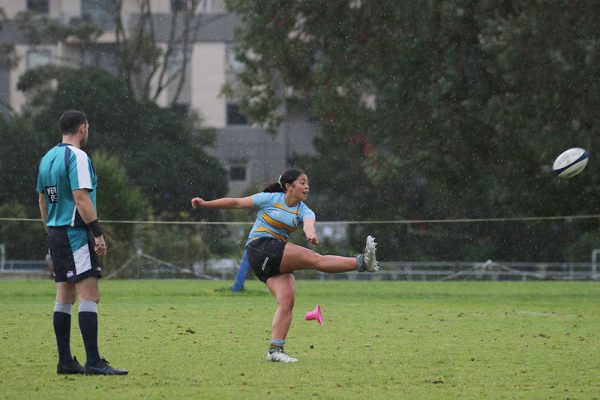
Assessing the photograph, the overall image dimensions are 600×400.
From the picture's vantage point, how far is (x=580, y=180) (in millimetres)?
31125

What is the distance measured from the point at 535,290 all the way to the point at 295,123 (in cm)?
3265

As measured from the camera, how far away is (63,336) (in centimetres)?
955

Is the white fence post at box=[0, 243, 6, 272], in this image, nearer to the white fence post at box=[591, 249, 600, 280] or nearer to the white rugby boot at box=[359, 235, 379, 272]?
the white fence post at box=[591, 249, 600, 280]

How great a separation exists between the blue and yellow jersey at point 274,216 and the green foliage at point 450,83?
65.6 ft

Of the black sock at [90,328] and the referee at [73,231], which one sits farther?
the black sock at [90,328]

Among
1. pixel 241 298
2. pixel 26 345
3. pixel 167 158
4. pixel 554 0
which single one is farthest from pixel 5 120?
pixel 26 345

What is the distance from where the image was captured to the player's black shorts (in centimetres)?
937

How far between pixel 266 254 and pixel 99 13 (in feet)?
162

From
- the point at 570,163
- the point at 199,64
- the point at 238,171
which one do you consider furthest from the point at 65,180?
the point at 238,171

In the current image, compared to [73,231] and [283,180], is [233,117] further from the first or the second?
[73,231]

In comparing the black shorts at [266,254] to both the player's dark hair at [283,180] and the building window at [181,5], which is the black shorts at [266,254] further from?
the building window at [181,5]

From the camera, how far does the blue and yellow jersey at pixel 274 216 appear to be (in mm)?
10578

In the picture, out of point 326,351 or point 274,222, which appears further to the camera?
point 326,351

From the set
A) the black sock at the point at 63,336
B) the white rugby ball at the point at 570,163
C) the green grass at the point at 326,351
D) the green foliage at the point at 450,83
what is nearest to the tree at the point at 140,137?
the green foliage at the point at 450,83
